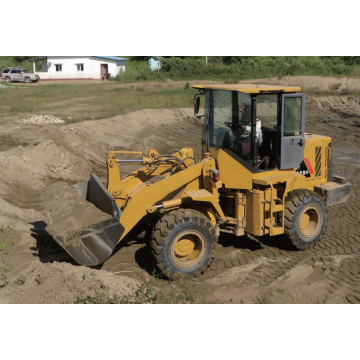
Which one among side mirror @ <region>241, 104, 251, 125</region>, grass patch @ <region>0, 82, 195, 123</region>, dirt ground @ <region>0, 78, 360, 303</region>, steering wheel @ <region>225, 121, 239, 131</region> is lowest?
dirt ground @ <region>0, 78, 360, 303</region>

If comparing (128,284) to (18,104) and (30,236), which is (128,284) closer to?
(30,236)

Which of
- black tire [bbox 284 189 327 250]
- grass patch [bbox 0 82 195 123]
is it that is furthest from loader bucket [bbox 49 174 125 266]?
grass patch [bbox 0 82 195 123]

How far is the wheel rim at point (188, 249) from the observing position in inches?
257

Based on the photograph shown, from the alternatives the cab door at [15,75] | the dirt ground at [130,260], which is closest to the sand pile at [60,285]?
the dirt ground at [130,260]

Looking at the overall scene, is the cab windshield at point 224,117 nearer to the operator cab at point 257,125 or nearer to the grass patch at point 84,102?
the operator cab at point 257,125

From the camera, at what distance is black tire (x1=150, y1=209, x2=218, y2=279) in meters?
6.33

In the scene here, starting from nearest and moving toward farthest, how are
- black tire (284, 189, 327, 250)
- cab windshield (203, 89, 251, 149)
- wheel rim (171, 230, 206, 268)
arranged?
1. wheel rim (171, 230, 206, 268)
2. cab windshield (203, 89, 251, 149)
3. black tire (284, 189, 327, 250)

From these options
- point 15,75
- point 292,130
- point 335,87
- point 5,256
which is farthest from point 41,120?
point 15,75

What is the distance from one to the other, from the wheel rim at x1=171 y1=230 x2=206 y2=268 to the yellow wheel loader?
0.01m

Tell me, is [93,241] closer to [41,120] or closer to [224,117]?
[224,117]

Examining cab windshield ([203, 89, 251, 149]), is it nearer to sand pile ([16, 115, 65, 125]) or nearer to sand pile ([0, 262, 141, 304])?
sand pile ([0, 262, 141, 304])

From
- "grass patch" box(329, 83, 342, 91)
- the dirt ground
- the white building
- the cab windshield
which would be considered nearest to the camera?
the dirt ground

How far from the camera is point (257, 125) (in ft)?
22.3

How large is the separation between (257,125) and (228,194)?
3.95 feet
